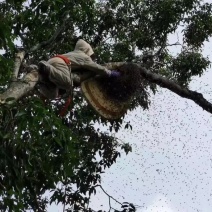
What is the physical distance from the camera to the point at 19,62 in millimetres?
4441

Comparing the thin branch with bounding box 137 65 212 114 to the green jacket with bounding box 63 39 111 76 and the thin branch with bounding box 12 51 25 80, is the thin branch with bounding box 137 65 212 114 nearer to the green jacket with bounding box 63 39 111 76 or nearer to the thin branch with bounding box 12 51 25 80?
the green jacket with bounding box 63 39 111 76

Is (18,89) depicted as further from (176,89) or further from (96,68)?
(176,89)

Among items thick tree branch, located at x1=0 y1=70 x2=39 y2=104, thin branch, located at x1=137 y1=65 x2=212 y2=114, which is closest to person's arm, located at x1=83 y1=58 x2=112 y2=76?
thin branch, located at x1=137 y1=65 x2=212 y2=114

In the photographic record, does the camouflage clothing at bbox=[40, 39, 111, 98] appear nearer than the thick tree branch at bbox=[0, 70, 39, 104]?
No

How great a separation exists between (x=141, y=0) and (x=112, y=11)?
0.47 m

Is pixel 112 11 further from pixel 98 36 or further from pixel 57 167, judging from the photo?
pixel 57 167

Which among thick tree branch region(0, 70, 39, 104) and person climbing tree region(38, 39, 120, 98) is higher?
person climbing tree region(38, 39, 120, 98)

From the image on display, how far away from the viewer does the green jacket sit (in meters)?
4.65

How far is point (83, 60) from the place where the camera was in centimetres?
468

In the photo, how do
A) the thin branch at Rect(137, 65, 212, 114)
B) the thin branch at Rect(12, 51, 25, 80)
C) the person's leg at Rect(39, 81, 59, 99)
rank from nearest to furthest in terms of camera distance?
the thin branch at Rect(12, 51, 25, 80) → the person's leg at Rect(39, 81, 59, 99) → the thin branch at Rect(137, 65, 212, 114)

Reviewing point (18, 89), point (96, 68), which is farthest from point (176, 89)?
point (18, 89)

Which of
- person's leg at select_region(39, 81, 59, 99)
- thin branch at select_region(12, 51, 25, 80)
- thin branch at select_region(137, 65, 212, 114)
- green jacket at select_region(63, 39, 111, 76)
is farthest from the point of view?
thin branch at select_region(137, 65, 212, 114)

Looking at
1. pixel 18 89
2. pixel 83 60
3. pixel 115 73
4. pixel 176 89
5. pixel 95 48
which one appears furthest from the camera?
pixel 95 48

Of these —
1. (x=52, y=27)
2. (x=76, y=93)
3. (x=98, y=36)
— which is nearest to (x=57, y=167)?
(x=76, y=93)
